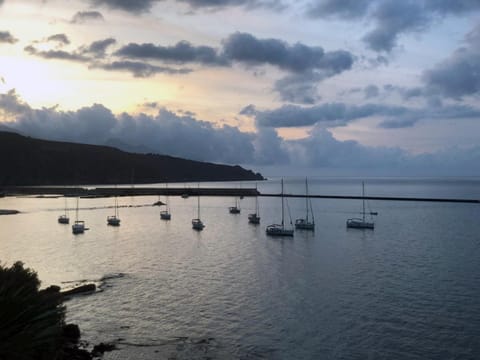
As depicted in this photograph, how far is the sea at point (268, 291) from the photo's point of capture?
26516 mm

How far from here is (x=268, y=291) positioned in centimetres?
3897

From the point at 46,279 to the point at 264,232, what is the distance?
4636cm

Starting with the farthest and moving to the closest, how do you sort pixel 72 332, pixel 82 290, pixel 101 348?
pixel 82 290
pixel 72 332
pixel 101 348

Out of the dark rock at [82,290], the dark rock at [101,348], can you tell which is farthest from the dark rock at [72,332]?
the dark rock at [82,290]

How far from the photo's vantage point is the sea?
26516mm

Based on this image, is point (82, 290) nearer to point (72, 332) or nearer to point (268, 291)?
point (72, 332)

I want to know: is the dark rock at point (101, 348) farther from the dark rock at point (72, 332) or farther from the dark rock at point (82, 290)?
the dark rock at point (82, 290)

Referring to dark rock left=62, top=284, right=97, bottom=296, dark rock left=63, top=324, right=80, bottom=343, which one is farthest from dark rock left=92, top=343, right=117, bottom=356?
dark rock left=62, top=284, right=97, bottom=296

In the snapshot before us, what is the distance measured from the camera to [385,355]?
2473 cm

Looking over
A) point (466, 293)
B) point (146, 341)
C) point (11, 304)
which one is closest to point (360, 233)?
point (466, 293)

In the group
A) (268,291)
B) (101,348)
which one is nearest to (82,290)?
(101,348)

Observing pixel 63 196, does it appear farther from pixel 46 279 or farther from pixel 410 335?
pixel 410 335

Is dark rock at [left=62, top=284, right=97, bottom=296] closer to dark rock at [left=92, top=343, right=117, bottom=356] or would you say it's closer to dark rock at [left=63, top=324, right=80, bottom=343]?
dark rock at [left=63, top=324, right=80, bottom=343]

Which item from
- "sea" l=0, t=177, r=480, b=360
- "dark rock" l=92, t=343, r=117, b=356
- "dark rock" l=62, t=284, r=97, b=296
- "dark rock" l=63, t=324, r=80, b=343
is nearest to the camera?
"dark rock" l=92, t=343, r=117, b=356
